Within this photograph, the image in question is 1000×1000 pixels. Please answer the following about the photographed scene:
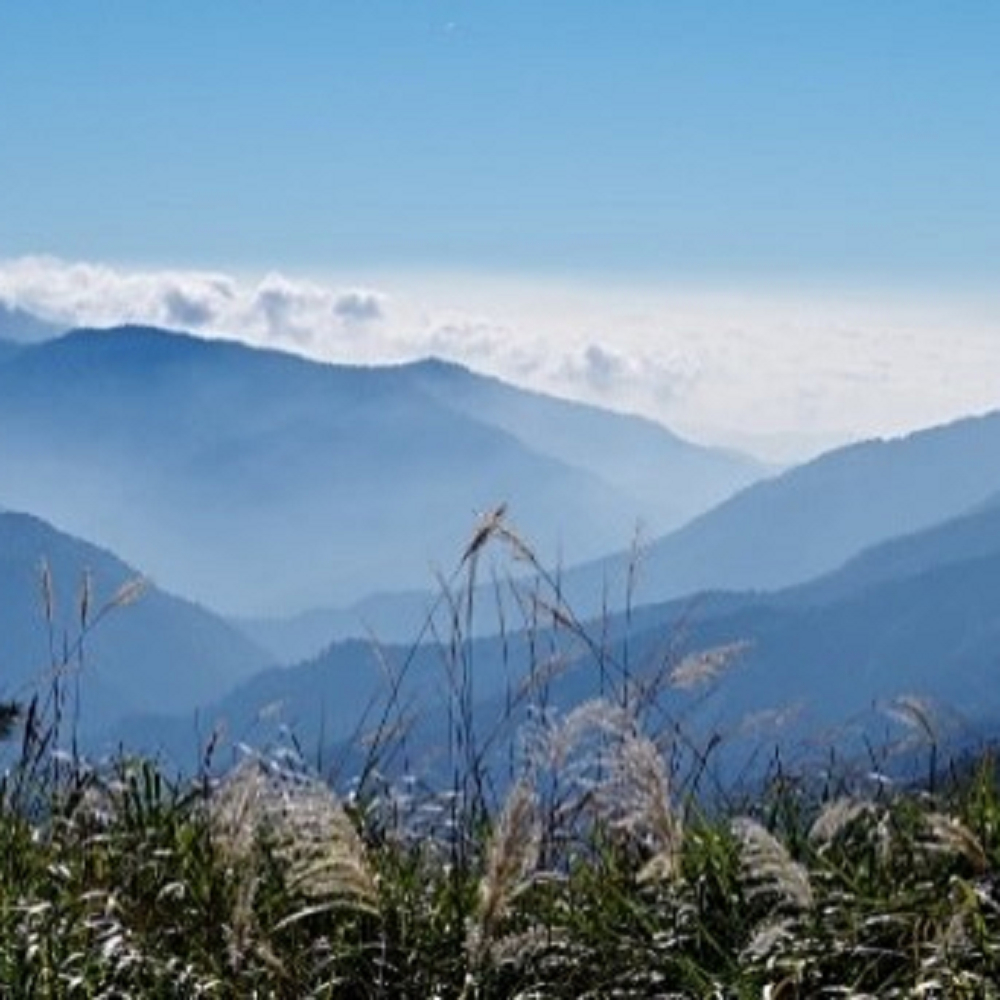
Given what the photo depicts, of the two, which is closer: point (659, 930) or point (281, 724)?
point (659, 930)

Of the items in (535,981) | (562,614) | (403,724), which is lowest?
(535,981)

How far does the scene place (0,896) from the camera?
5.88 m

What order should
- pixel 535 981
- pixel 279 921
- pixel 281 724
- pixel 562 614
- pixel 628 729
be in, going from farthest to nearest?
pixel 281 724 → pixel 562 614 → pixel 279 921 → pixel 535 981 → pixel 628 729

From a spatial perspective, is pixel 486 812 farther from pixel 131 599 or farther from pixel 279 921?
pixel 131 599

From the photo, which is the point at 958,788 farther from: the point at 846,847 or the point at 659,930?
the point at 659,930

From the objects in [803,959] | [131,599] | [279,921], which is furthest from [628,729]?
[131,599]

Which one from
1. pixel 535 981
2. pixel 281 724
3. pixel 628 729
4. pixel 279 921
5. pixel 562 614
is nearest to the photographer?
pixel 628 729

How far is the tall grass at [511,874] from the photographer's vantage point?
5059mm

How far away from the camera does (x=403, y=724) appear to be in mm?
6867

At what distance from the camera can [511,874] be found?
14.9 feet

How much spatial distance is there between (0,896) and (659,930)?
1.92 meters

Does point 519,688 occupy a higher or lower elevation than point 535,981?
higher

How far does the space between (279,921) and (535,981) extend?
832mm

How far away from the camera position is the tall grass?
199 inches
